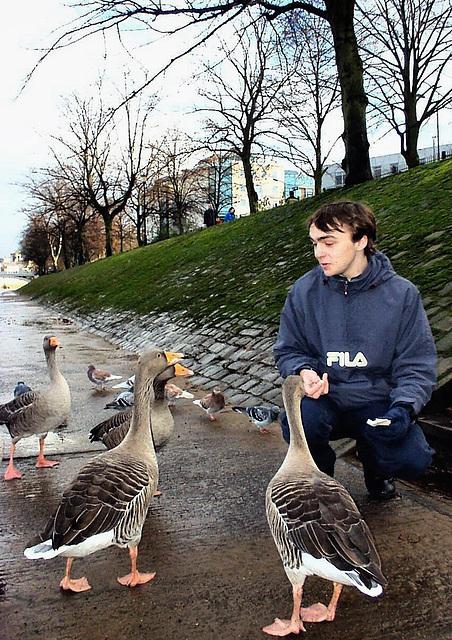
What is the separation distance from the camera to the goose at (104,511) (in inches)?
110

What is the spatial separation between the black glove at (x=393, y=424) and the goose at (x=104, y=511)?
1.41 m

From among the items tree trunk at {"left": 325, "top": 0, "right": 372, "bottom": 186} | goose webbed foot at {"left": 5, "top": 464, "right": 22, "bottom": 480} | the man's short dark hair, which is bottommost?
goose webbed foot at {"left": 5, "top": 464, "right": 22, "bottom": 480}

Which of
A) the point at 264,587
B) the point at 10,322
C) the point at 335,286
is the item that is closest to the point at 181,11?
the point at 335,286

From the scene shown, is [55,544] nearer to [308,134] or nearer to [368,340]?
[368,340]

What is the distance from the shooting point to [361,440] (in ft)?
12.7

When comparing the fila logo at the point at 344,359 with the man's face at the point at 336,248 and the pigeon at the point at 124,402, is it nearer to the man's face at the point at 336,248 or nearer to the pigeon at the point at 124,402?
the man's face at the point at 336,248

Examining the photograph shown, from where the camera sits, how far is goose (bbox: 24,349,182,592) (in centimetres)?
280

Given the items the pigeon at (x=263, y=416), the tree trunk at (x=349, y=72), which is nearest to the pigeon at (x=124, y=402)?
the pigeon at (x=263, y=416)

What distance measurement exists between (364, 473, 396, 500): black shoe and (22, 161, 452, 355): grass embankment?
2.56m

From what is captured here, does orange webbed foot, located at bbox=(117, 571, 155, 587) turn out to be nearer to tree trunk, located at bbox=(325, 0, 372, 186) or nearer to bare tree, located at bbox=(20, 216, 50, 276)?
tree trunk, located at bbox=(325, 0, 372, 186)

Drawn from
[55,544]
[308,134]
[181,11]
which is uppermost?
[308,134]

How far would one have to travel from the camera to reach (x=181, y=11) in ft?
37.7

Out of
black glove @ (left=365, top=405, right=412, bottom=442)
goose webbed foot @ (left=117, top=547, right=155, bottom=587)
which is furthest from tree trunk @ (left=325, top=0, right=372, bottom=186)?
goose webbed foot @ (left=117, top=547, right=155, bottom=587)

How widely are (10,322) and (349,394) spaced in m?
19.0
